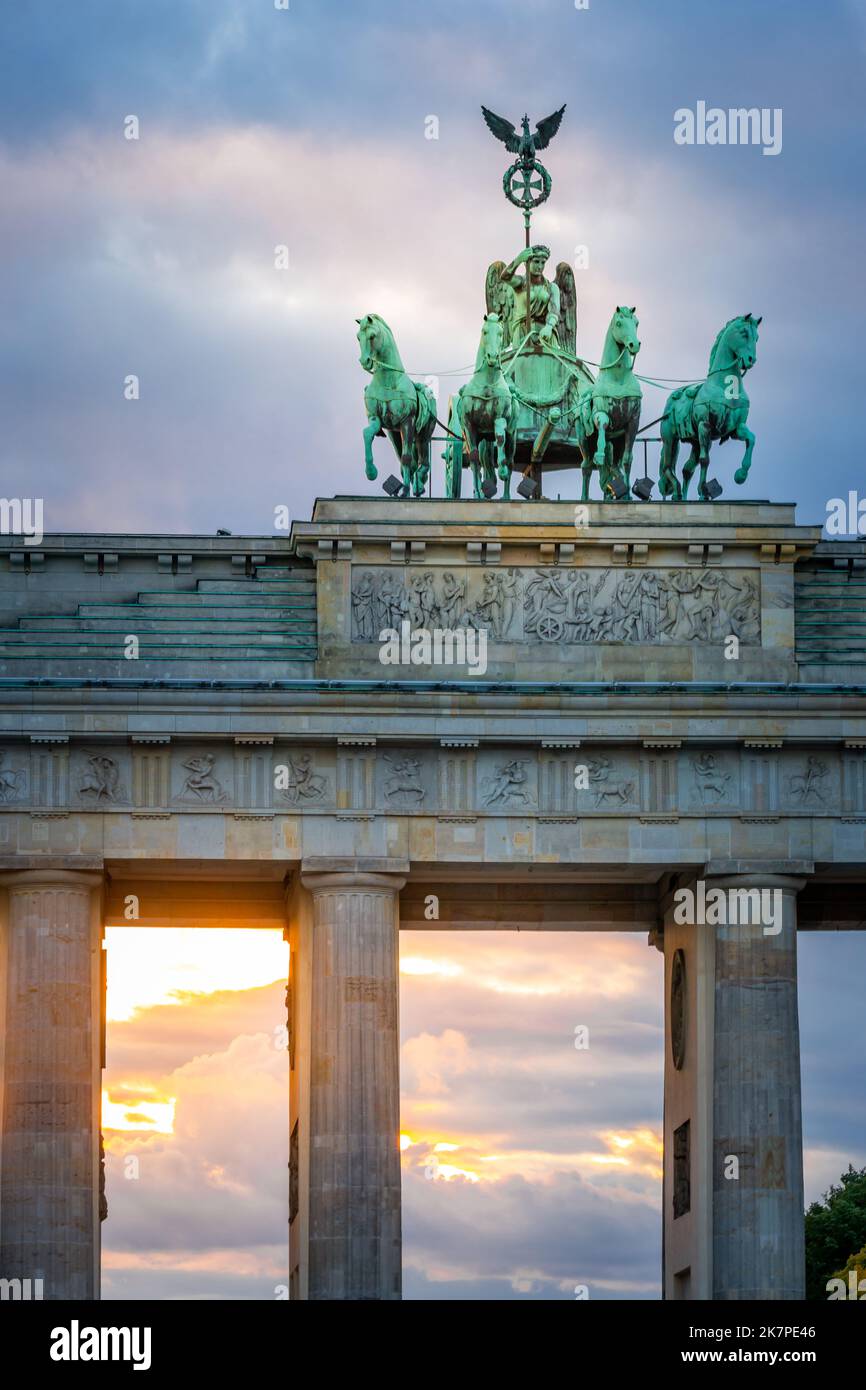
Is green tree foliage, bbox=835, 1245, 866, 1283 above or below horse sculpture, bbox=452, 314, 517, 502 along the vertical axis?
below

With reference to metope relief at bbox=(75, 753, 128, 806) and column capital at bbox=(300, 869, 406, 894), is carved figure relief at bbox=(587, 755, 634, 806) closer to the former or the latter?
column capital at bbox=(300, 869, 406, 894)

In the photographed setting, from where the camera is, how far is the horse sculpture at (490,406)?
55.0 metres

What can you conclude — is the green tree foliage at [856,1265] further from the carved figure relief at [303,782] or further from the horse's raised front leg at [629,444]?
the carved figure relief at [303,782]

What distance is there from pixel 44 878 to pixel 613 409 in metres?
12.4

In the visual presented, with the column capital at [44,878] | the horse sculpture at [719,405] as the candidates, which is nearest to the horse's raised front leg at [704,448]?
the horse sculpture at [719,405]

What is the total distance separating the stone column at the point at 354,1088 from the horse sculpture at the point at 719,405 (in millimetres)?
8898

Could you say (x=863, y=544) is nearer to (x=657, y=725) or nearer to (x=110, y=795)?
(x=657, y=725)

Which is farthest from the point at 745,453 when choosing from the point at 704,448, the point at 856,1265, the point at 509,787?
the point at 856,1265

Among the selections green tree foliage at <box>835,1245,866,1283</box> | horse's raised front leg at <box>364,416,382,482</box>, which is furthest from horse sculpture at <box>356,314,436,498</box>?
green tree foliage at <box>835,1245,866,1283</box>

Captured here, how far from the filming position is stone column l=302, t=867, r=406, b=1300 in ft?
167

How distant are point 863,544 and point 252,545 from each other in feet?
33.8

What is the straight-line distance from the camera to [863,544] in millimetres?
54781

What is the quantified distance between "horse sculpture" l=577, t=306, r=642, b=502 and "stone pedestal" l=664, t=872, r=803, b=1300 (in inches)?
288

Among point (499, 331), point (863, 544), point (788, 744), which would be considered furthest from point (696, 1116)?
point (499, 331)
